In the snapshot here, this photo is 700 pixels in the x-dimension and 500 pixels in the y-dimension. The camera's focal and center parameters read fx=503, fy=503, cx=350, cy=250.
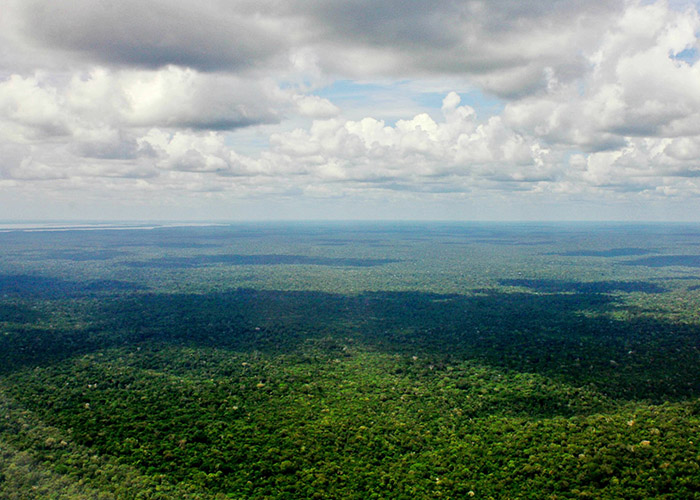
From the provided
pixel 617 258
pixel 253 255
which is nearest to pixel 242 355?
pixel 253 255

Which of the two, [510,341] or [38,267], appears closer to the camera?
[510,341]

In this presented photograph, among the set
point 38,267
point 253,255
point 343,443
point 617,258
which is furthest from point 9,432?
point 617,258

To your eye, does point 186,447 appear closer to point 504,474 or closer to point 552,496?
point 504,474

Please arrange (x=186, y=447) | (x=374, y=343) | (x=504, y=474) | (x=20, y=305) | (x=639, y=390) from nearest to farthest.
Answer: (x=504, y=474), (x=186, y=447), (x=639, y=390), (x=374, y=343), (x=20, y=305)

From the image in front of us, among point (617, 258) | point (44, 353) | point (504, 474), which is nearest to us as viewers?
point (504, 474)

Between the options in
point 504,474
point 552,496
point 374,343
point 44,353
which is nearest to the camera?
point 552,496

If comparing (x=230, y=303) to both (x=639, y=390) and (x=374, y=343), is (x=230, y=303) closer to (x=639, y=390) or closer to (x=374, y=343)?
(x=374, y=343)
